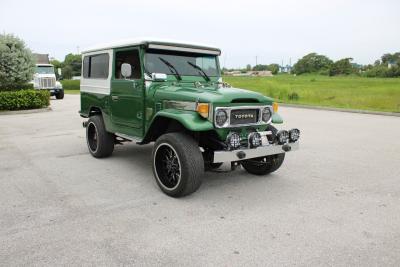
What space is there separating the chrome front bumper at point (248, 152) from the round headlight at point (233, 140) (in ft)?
0.21

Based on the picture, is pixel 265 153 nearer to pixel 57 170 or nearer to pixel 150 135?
pixel 150 135

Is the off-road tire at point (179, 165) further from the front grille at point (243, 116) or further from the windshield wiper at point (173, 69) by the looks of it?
the windshield wiper at point (173, 69)

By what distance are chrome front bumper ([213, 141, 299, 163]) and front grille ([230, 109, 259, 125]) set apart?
1.37 feet

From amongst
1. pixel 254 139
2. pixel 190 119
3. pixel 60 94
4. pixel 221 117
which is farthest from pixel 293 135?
pixel 60 94

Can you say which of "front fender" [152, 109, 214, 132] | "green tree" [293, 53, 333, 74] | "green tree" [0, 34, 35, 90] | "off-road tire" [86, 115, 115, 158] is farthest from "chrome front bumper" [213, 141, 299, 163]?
"green tree" [293, 53, 333, 74]

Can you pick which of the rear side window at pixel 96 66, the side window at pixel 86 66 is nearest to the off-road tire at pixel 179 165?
the rear side window at pixel 96 66

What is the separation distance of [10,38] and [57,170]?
11.3 metres

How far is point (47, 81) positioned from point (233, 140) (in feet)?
66.0

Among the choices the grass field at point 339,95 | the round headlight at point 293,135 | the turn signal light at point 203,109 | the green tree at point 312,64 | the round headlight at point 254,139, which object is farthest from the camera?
the green tree at point 312,64

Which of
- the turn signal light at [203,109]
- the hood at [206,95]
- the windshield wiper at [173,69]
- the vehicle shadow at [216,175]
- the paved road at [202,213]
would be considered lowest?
the paved road at [202,213]

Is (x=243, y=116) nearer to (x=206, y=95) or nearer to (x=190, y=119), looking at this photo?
(x=206, y=95)

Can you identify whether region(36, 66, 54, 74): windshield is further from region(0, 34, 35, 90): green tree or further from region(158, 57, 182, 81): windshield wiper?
region(158, 57, 182, 81): windshield wiper

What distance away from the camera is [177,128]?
5203 millimetres

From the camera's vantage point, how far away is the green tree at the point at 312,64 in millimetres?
107000
